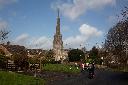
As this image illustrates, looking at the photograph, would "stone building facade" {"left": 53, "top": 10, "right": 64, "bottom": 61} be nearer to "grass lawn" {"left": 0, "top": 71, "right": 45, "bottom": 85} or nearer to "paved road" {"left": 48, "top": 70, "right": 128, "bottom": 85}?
"paved road" {"left": 48, "top": 70, "right": 128, "bottom": 85}

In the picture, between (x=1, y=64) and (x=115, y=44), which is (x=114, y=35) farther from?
(x=1, y=64)

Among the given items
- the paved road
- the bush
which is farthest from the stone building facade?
the paved road

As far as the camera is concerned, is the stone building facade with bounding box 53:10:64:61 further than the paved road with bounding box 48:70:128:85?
Yes

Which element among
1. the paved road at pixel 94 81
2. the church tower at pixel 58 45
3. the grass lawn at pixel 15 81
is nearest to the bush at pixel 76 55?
the church tower at pixel 58 45

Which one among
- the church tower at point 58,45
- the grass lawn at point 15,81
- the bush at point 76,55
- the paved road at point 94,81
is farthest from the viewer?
the church tower at point 58,45

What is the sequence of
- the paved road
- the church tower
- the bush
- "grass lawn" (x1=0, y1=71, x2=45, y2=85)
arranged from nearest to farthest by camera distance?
"grass lawn" (x1=0, y1=71, x2=45, y2=85) < the paved road < the bush < the church tower

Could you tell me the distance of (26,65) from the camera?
164 feet

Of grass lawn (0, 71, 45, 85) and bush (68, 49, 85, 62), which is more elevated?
bush (68, 49, 85, 62)

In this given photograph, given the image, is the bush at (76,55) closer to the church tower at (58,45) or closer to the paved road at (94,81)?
the church tower at (58,45)

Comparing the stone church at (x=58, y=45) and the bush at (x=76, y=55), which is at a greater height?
the stone church at (x=58, y=45)

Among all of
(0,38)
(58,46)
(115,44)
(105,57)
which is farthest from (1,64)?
(58,46)

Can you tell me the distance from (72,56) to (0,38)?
82.4 m

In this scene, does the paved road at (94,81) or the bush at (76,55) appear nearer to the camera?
the paved road at (94,81)

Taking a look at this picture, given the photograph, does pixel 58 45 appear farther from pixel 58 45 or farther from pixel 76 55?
pixel 76 55
